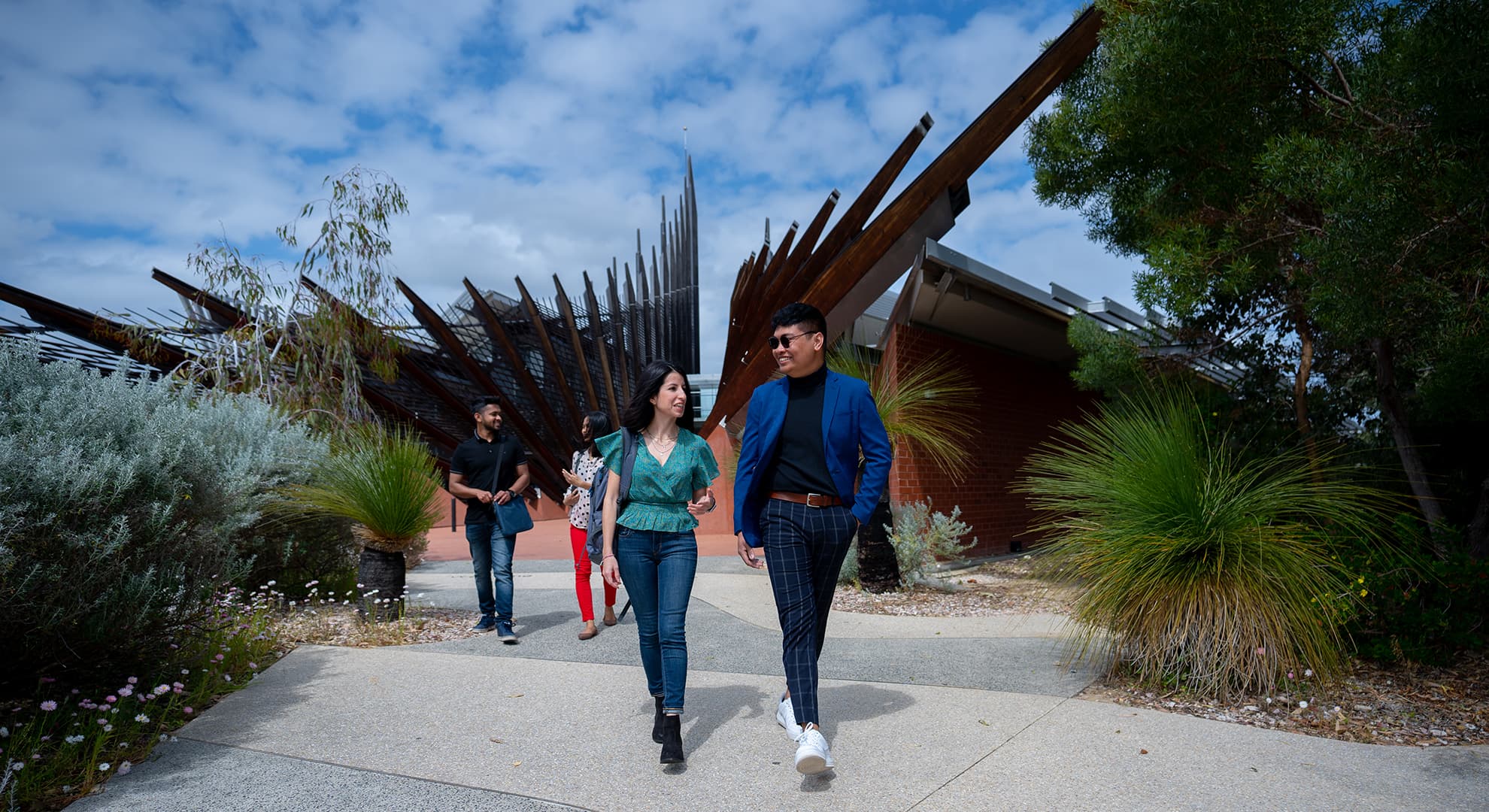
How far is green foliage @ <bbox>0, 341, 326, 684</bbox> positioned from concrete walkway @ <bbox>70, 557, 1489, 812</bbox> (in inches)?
22.5

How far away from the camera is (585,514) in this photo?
6.29m

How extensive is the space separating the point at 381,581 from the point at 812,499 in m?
4.59

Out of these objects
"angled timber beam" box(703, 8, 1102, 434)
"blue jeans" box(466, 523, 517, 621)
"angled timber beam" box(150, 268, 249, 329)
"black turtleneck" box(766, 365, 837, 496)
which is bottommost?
"blue jeans" box(466, 523, 517, 621)

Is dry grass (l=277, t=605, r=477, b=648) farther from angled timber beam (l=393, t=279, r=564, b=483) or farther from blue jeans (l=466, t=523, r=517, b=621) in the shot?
angled timber beam (l=393, t=279, r=564, b=483)

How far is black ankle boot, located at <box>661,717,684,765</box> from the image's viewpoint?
10.9 ft

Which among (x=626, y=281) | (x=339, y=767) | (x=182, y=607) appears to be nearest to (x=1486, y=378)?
(x=339, y=767)

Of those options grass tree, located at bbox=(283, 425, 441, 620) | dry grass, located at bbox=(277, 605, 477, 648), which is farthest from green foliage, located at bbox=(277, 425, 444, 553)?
dry grass, located at bbox=(277, 605, 477, 648)

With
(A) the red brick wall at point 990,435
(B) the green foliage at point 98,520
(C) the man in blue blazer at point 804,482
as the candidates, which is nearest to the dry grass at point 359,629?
(B) the green foliage at point 98,520

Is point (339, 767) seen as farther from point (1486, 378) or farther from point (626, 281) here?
point (626, 281)

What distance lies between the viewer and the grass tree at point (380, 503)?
655 centimetres

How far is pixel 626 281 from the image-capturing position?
61.2ft

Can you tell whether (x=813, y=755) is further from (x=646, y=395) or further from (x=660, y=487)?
(x=646, y=395)

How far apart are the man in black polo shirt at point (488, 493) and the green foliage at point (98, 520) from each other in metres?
1.63

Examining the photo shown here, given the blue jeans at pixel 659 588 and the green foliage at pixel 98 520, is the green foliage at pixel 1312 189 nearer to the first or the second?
the blue jeans at pixel 659 588
